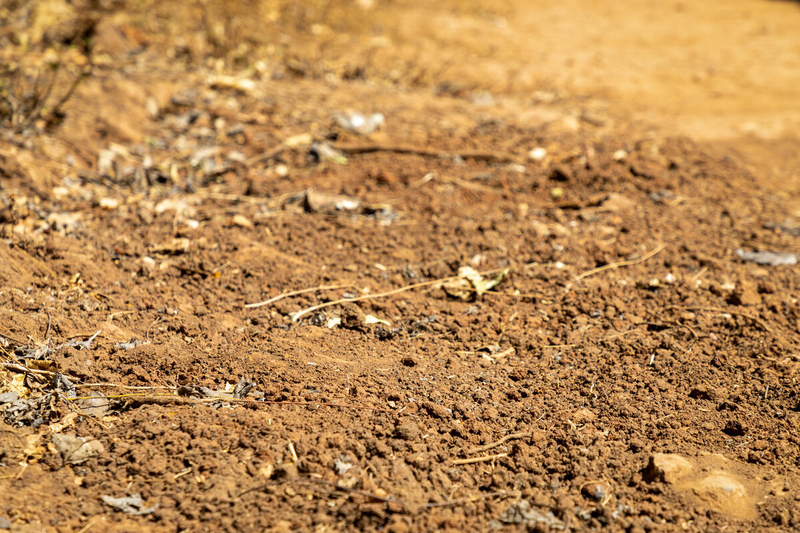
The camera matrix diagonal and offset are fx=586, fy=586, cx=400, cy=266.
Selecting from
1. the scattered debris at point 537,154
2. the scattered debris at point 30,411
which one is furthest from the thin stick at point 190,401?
the scattered debris at point 537,154

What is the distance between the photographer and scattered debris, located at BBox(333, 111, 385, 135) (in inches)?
182

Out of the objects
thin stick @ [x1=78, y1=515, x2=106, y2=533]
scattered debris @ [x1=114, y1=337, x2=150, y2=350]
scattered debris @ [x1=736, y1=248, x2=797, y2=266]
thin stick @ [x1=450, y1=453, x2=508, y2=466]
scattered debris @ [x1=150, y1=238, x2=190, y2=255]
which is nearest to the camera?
thin stick @ [x1=78, y1=515, x2=106, y2=533]

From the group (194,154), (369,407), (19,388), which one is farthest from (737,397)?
(194,154)

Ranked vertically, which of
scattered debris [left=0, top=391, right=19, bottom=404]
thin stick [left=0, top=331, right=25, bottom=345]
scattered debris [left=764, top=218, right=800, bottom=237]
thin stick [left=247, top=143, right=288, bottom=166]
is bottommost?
scattered debris [left=0, top=391, right=19, bottom=404]

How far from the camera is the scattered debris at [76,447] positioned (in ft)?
6.22

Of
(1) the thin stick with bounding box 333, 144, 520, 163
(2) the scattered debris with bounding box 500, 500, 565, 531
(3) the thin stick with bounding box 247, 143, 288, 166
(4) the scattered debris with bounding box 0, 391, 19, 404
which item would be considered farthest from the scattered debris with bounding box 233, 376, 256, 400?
(1) the thin stick with bounding box 333, 144, 520, 163

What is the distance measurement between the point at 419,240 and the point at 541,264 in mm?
704

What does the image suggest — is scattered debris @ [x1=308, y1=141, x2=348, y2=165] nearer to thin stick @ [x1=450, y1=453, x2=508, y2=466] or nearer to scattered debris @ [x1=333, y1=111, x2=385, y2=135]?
scattered debris @ [x1=333, y1=111, x2=385, y2=135]

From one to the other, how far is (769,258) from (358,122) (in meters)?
2.99

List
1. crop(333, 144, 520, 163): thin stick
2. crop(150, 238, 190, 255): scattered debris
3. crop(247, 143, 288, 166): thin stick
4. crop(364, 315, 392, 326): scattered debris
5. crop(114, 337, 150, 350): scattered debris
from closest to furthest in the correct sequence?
crop(114, 337, 150, 350): scattered debris, crop(364, 315, 392, 326): scattered debris, crop(150, 238, 190, 255): scattered debris, crop(247, 143, 288, 166): thin stick, crop(333, 144, 520, 163): thin stick

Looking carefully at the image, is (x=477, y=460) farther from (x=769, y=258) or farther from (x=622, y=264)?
(x=769, y=258)

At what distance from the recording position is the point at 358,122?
4.68 metres

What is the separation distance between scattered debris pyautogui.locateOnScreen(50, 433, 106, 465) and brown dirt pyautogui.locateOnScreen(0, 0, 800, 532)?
23 mm

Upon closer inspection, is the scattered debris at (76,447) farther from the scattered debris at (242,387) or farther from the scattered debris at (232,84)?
the scattered debris at (232,84)
